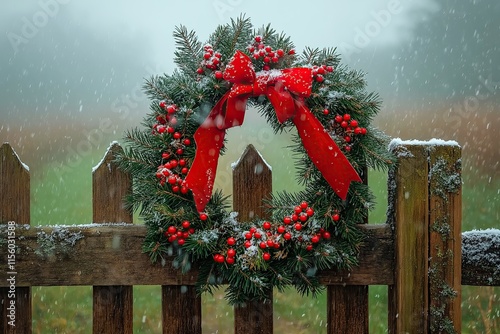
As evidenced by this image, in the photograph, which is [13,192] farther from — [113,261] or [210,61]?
[210,61]

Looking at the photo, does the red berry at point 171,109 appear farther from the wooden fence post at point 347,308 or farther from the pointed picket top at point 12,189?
the wooden fence post at point 347,308

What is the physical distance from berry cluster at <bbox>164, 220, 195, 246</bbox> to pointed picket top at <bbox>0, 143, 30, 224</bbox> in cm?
59

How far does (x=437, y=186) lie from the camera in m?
1.75

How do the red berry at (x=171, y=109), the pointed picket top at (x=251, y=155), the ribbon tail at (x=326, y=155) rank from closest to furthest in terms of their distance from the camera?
the ribbon tail at (x=326, y=155) → the red berry at (x=171, y=109) → the pointed picket top at (x=251, y=155)

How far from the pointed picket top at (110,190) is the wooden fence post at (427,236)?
3.13 feet

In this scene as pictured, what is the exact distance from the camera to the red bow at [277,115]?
5.34 ft

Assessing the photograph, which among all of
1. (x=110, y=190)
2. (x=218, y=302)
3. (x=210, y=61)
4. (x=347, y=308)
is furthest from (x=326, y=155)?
(x=218, y=302)

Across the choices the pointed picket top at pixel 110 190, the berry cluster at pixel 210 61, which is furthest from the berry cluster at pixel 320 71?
the pointed picket top at pixel 110 190

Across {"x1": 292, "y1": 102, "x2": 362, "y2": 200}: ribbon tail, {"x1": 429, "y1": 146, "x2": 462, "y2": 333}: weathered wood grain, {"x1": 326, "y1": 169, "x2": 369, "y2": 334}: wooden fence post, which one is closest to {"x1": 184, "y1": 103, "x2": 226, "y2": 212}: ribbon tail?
{"x1": 292, "y1": 102, "x2": 362, "y2": 200}: ribbon tail

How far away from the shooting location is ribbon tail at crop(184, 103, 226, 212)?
165 cm

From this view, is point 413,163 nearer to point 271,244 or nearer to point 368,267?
point 368,267

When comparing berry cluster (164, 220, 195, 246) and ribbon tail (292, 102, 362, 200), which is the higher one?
ribbon tail (292, 102, 362, 200)

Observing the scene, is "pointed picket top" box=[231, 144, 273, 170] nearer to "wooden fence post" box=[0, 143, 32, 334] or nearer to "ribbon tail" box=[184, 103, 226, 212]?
"ribbon tail" box=[184, 103, 226, 212]

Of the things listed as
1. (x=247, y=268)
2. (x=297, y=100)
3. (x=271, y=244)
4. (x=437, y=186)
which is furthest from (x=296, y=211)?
(x=437, y=186)
